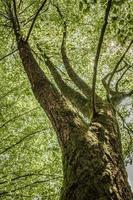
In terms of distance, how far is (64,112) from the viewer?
206 inches

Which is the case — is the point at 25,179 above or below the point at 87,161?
above

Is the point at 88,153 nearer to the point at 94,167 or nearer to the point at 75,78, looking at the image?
the point at 94,167

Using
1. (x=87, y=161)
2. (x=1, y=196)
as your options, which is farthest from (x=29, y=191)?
(x=87, y=161)

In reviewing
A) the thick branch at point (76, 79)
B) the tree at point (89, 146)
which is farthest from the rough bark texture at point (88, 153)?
the thick branch at point (76, 79)

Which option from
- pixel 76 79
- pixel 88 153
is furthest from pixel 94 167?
pixel 76 79

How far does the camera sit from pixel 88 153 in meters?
4.03

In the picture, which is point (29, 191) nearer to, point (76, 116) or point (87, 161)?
point (76, 116)

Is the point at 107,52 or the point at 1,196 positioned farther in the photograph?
the point at 107,52

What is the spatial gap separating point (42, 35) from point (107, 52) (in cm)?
333

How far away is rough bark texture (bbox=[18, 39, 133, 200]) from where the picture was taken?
3471 millimetres

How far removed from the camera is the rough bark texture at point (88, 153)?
3.47 metres

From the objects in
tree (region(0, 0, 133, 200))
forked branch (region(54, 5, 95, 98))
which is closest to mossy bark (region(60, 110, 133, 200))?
tree (region(0, 0, 133, 200))

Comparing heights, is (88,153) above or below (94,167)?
above

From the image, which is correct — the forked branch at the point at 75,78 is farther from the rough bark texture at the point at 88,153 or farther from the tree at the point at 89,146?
the rough bark texture at the point at 88,153
